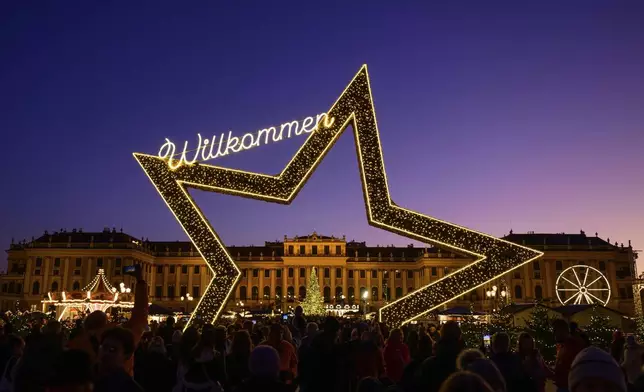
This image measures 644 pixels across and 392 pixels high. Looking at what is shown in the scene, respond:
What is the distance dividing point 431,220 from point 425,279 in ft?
255

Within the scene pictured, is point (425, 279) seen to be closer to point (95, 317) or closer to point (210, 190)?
point (210, 190)

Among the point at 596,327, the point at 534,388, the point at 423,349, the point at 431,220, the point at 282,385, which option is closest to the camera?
the point at 282,385

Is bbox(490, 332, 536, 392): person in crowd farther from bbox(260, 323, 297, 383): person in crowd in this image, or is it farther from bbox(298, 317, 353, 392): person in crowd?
bbox(260, 323, 297, 383): person in crowd

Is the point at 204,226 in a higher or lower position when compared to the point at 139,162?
lower

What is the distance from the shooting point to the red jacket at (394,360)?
7.27 metres

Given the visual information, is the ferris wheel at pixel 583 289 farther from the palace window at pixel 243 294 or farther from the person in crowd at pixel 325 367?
the palace window at pixel 243 294

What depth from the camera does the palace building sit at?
82.1 metres

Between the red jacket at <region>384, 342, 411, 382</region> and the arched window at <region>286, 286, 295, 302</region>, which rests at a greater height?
the arched window at <region>286, 286, 295, 302</region>

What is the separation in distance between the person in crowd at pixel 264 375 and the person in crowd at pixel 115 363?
70cm

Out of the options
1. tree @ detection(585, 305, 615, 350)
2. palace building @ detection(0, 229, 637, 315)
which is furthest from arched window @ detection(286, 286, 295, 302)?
tree @ detection(585, 305, 615, 350)

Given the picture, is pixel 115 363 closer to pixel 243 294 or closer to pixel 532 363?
pixel 532 363

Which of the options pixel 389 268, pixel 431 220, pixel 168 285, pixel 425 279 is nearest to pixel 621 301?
pixel 425 279

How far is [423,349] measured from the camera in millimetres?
6621

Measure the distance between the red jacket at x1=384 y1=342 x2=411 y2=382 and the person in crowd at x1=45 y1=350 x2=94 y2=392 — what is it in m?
4.77
